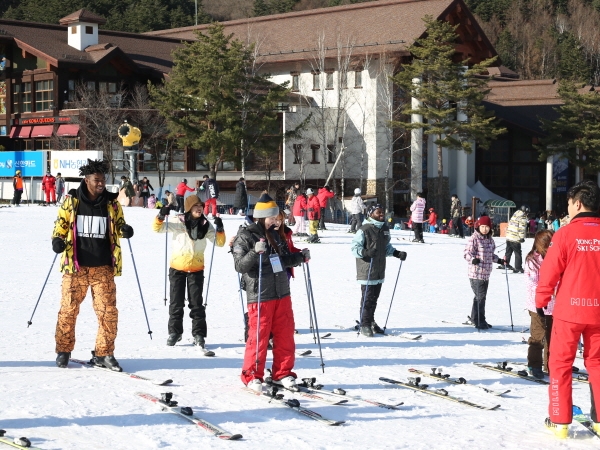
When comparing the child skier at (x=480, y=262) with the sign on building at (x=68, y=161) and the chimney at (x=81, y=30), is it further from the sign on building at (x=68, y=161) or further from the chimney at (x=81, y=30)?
the chimney at (x=81, y=30)

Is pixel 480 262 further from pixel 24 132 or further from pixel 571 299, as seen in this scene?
pixel 24 132

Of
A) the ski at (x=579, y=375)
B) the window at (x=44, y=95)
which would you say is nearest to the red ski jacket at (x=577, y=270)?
the ski at (x=579, y=375)

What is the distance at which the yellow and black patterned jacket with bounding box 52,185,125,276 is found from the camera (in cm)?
687

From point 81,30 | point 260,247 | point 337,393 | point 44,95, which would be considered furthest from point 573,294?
point 81,30

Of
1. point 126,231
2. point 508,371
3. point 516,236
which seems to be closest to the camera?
point 126,231

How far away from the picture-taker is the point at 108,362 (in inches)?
279

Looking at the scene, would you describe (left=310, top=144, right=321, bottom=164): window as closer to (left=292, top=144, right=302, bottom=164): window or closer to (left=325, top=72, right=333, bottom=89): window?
(left=292, top=144, right=302, bottom=164): window

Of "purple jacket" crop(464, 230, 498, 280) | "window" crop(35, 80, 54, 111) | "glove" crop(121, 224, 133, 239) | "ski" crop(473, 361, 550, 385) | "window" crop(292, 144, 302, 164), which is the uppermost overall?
"window" crop(35, 80, 54, 111)

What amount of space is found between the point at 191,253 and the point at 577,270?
3684 millimetres

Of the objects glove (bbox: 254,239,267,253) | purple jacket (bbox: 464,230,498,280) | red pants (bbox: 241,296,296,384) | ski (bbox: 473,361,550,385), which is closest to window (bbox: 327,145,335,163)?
Result: purple jacket (bbox: 464,230,498,280)

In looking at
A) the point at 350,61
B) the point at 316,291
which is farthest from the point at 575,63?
the point at 316,291

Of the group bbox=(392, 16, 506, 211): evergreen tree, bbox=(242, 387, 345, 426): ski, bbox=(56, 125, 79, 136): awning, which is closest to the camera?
bbox=(242, 387, 345, 426): ski

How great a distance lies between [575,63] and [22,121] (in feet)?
130

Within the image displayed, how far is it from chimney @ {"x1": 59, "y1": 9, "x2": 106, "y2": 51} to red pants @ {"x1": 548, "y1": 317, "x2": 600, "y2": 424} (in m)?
40.6
